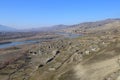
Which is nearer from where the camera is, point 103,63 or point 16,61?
point 103,63

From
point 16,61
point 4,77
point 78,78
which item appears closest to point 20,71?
point 4,77

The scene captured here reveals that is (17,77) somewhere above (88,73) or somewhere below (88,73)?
below

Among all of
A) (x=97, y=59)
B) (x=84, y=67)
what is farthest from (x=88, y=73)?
(x=97, y=59)

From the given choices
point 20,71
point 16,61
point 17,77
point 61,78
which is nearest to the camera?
point 61,78

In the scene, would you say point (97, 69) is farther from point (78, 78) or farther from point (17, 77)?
point (17, 77)

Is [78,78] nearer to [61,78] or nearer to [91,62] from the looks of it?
[61,78]

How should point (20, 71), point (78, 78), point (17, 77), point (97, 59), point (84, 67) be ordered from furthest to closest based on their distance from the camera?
point (20, 71) → point (17, 77) → point (97, 59) → point (84, 67) → point (78, 78)
